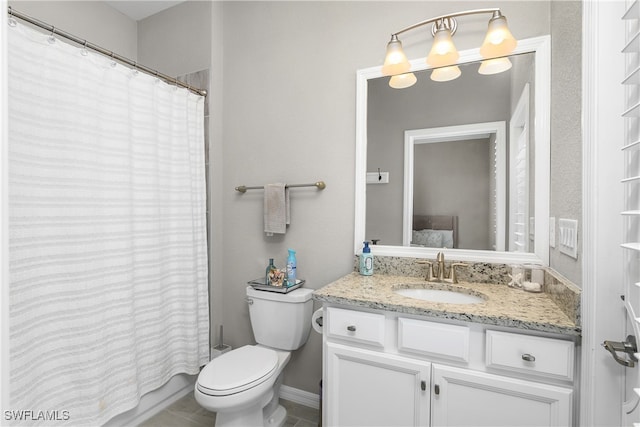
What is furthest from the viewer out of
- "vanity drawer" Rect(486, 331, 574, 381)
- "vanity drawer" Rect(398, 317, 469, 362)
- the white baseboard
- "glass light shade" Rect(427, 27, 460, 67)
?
the white baseboard

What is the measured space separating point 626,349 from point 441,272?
829 millimetres

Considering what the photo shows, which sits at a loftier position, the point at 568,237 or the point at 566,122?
the point at 566,122

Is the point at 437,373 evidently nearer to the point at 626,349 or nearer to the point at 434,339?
the point at 434,339

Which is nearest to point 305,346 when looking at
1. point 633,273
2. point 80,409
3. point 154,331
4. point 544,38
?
point 154,331

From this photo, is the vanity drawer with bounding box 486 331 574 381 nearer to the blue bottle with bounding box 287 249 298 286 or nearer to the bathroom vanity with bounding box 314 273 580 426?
the bathroom vanity with bounding box 314 273 580 426

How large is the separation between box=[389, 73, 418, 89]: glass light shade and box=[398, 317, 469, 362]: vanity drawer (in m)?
1.22

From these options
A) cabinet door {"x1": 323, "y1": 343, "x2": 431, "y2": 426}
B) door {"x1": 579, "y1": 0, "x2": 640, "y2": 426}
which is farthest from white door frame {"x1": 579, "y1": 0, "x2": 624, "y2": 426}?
cabinet door {"x1": 323, "y1": 343, "x2": 431, "y2": 426}

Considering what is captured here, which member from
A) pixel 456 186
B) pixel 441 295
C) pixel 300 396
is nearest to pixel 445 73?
pixel 456 186

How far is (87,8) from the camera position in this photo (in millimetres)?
2271

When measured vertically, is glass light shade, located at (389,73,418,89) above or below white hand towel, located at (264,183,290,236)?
above

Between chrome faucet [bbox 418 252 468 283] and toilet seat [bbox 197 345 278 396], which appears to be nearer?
toilet seat [bbox 197 345 278 396]

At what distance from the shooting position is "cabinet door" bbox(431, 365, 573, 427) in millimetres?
1048

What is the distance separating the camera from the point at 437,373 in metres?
1.20

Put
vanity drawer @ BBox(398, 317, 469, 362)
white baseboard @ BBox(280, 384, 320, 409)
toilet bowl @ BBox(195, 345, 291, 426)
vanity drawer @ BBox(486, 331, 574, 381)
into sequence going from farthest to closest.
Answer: white baseboard @ BBox(280, 384, 320, 409)
toilet bowl @ BBox(195, 345, 291, 426)
vanity drawer @ BBox(398, 317, 469, 362)
vanity drawer @ BBox(486, 331, 574, 381)
